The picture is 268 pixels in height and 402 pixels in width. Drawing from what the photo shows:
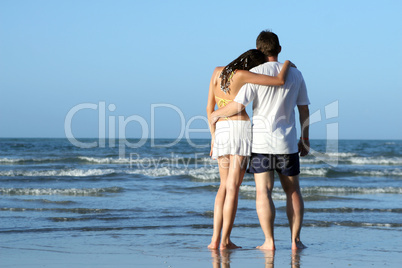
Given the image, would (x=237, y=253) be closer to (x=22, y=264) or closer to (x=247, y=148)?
(x=247, y=148)

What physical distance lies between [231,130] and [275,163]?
419mm

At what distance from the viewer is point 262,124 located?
12.9 feet

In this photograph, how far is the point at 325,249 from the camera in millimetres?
4488

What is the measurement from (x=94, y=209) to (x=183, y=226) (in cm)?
192

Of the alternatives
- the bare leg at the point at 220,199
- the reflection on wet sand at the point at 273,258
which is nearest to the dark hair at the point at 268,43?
the bare leg at the point at 220,199

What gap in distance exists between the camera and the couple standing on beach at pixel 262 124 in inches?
154

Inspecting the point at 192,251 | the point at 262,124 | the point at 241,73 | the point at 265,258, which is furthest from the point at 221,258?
the point at 241,73

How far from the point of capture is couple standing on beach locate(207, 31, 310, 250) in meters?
3.92

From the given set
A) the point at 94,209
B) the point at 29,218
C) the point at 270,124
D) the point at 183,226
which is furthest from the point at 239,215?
the point at 270,124

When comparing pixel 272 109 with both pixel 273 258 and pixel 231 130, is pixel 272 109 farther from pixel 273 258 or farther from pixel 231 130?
pixel 273 258

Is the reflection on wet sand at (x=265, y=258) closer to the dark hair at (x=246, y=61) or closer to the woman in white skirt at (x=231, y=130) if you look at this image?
the woman in white skirt at (x=231, y=130)

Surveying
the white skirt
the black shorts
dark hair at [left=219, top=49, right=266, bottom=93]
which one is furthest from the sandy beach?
dark hair at [left=219, top=49, right=266, bottom=93]

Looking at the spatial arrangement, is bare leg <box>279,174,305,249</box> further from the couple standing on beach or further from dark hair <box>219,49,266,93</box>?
dark hair <box>219,49,266,93</box>

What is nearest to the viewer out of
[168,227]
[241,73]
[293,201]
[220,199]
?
[241,73]
